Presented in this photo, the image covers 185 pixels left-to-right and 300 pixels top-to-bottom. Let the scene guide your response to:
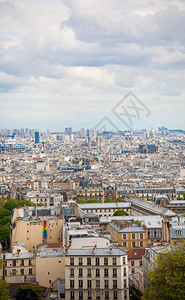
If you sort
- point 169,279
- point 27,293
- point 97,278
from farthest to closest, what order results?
point 97,278 < point 27,293 < point 169,279

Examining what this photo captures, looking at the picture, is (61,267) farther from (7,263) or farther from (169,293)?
(169,293)

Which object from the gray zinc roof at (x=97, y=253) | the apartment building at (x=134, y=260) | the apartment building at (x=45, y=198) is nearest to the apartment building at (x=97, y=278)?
the gray zinc roof at (x=97, y=253)

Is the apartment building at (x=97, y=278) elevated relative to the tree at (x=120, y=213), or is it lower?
lower

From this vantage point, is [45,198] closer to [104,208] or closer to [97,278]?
[104,208]

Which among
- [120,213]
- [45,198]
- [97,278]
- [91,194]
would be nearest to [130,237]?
[97,278]

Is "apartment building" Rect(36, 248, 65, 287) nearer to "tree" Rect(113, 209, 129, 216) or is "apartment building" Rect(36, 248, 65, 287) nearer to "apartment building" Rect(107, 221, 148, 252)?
"apartment building" Rect(107, 221, 148, 252)

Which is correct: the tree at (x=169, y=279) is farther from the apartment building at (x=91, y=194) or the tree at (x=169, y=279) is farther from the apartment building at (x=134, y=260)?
the apartment building at (x=91, y=194)
